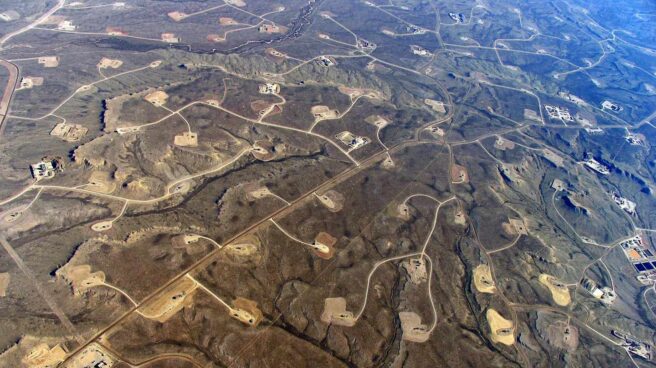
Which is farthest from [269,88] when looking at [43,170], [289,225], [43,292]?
[43,292]

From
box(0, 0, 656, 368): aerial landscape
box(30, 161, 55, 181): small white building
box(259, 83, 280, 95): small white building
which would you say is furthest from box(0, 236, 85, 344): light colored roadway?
box(259, 83, 280, 95): small white building

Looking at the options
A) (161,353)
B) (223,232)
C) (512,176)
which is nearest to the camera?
(161,353)

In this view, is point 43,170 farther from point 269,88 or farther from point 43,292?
point 269,88

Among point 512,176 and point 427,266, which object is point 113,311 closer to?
point 427,266

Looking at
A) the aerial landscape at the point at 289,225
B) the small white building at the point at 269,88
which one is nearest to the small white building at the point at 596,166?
the aerial landscape at the point at 289,225

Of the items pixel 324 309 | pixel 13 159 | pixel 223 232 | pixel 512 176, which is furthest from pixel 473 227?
pixel 13 159

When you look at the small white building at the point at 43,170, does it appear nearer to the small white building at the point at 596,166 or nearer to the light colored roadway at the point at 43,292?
the light colored roadway at the point at 43,292

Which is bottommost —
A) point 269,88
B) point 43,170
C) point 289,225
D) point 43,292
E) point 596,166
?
point 596,166

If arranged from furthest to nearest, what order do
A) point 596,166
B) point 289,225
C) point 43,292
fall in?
point 596,166, point 289,225, point 43,292
